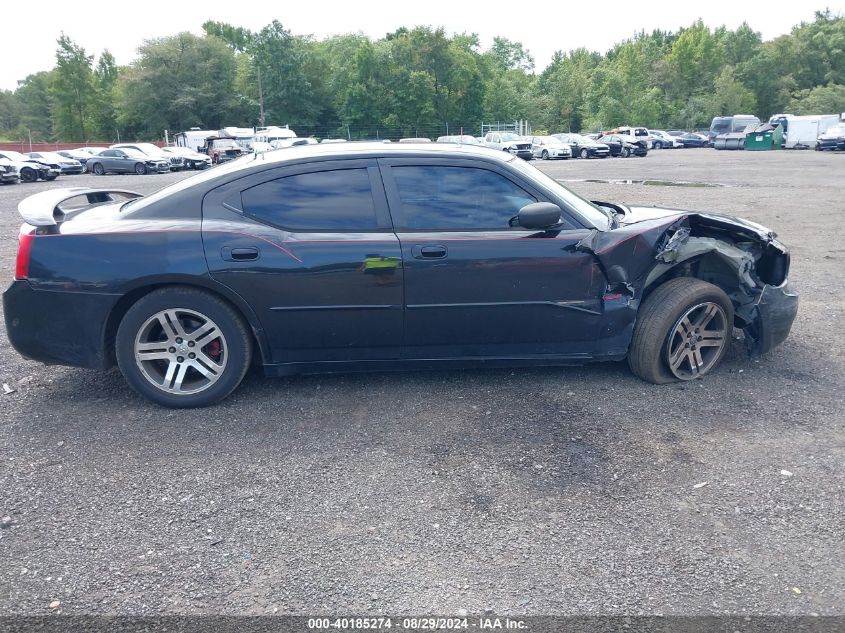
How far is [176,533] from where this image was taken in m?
3.07

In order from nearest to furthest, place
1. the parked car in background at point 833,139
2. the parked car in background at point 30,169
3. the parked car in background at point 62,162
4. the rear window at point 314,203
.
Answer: the rear window at point 314,203 < the parked car in background at point 30,169 < the parked car in background at point 62,162 < the parked car in background at point 833,139

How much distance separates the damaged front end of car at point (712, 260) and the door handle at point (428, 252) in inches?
37.6

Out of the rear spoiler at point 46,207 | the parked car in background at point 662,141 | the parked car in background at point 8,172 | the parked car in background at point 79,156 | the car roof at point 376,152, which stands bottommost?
the rear spoiler at point 46,207

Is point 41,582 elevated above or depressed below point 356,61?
below

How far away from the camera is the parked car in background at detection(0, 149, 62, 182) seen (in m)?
29.4

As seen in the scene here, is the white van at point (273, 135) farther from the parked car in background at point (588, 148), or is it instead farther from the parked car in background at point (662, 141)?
the parked car in background at point (662, 141)

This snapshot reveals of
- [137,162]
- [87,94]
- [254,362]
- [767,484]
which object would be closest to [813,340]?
[767,484]

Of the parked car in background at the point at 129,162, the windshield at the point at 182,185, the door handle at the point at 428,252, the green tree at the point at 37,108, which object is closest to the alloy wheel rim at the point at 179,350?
the windshield at the point at 182,185

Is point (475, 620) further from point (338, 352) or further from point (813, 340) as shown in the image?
point (813, 340)

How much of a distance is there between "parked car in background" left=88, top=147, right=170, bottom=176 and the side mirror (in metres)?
32.0

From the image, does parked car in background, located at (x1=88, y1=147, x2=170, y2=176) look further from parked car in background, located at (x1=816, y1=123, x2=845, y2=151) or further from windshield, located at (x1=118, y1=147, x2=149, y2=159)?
parked car in background, located at (x1=816, y1=123, x2=845, y2=151)

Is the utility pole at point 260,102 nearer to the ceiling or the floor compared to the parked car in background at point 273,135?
nearer to the ceiling

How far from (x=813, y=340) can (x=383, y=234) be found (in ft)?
12.1

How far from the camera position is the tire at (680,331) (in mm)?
4586
